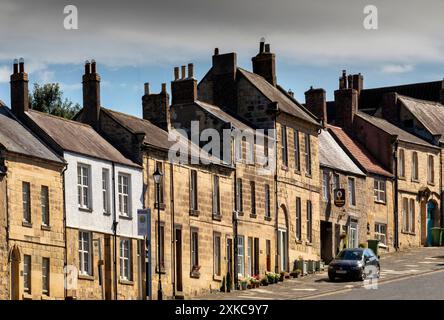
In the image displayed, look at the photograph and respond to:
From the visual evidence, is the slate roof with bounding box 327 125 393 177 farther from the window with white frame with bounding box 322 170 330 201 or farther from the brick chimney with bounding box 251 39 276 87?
the brick chimney with bounding box 251 39 276 87

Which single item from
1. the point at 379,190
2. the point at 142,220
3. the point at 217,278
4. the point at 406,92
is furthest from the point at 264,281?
the point at 406,92

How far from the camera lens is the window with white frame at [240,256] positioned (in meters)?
65.2

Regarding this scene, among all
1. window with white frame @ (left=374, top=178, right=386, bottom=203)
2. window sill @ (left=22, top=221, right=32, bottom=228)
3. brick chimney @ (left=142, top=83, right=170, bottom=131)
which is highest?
brick chimney @ (left=142, top=83, right=170, bottom=131)

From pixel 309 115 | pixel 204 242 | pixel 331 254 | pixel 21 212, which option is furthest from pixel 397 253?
pixel 21 212

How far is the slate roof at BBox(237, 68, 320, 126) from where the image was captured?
231 feet

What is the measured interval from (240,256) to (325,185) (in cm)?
1211

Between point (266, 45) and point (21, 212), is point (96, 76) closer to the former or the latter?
point (21, 212)

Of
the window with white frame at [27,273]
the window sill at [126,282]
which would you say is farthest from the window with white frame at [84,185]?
the window with white frame at [27,273]

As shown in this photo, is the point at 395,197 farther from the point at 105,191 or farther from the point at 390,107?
the point at 105,191

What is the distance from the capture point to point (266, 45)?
74562 millimetres

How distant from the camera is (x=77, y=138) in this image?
5712 centimetres

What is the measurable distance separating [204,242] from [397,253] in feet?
73.0

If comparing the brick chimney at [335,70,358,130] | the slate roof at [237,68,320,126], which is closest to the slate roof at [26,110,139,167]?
the slate roof at [237,68,320,126]

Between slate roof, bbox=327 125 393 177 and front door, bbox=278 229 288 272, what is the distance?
12262 mm
